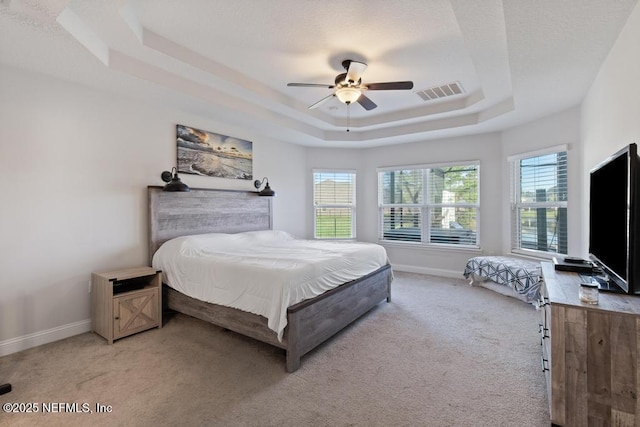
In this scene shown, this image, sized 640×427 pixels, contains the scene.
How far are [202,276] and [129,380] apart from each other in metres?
0.99

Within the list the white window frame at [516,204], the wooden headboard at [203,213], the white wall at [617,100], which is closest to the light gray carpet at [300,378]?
the wooden headboard at [203,213]

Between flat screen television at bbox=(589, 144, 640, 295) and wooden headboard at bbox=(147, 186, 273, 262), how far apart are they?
4.10 meters

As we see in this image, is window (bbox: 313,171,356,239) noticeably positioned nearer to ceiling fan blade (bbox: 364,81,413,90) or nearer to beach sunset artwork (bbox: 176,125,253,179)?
beach sunset artwork (bbox: 176,125,253,179)

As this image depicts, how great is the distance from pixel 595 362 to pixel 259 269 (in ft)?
7.30

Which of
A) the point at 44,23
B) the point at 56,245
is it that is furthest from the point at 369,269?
the point at 44,23

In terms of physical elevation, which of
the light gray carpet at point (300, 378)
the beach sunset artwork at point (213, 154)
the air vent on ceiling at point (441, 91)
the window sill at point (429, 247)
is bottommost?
the light gray carpet at point (300, 378)

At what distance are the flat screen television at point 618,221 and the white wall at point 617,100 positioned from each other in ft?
0.91

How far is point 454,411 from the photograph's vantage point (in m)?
1.92

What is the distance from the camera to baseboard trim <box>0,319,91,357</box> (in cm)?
264

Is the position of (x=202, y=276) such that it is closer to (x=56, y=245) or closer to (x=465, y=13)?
(x=56, y=245)

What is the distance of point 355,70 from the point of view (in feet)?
9.74

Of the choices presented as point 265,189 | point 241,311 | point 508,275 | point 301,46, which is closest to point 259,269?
point 241,311

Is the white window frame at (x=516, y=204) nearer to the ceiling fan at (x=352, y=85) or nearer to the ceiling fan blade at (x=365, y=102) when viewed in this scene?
the ceiling fan blade at (x=365, y=102)

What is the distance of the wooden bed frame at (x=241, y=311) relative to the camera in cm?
248
